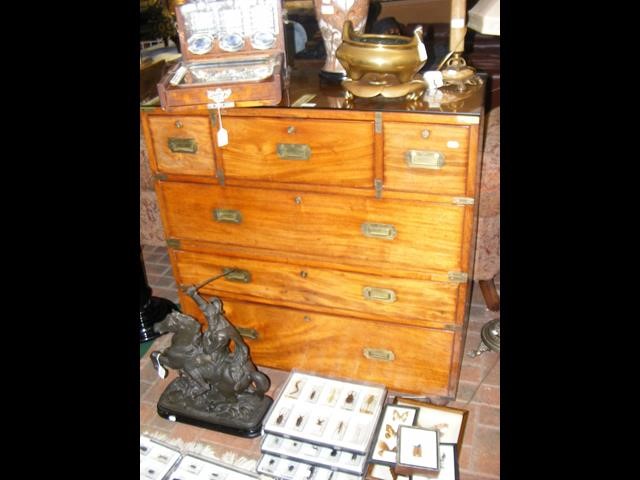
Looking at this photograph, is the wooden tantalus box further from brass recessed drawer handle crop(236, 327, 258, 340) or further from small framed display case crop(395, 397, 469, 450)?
small framed display case crop(395, 397, 469, 450)

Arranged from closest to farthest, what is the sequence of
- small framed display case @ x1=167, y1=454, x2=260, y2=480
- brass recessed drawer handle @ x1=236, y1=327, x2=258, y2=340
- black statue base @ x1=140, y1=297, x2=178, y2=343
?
small framed display case @ x1=167, y1=454, x2=260, y2=480 < brass recessed drawer handle @ x1=236, y1=327, x2=258, y2=340 < black statue base @ x1=140, y1=297, x2=178, y2=343

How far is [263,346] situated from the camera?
8.45 feet

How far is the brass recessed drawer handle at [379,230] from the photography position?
206 centimetres

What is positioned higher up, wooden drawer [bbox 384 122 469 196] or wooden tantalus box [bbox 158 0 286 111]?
wooden tantalus box [bbox 158 0 286 111]

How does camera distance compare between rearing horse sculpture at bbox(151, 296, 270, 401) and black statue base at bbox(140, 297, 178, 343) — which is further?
black statue base at bbox(140, 297, 178, 343)

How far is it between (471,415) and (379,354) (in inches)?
20.7

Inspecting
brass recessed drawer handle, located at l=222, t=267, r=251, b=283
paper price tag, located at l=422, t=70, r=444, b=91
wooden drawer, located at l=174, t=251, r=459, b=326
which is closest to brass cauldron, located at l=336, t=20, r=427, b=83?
paper price tag, located at l=422, t=70, r=444, b=91

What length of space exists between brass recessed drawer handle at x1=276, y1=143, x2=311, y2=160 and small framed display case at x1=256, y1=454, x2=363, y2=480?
1.21 meters

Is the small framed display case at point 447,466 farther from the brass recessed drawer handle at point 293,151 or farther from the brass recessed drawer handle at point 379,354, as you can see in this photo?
the brass recessed drawer handle at point 293,151

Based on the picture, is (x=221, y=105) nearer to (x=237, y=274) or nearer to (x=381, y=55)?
(x=381, y=55)

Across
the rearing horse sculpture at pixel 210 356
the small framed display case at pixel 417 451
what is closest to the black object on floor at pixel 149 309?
the rearing horse sculpture at pixel 210 356

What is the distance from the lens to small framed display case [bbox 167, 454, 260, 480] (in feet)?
7.09

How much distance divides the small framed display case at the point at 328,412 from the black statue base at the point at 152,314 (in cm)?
99

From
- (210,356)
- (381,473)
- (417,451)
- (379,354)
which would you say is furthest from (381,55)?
(381,473)
